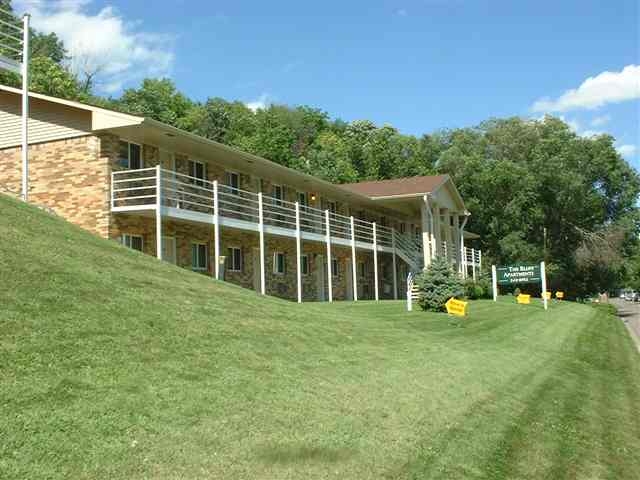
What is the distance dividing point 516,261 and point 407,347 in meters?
45.6

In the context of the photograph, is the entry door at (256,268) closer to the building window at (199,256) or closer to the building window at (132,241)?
the building window at (199,256)

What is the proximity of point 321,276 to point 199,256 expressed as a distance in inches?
447

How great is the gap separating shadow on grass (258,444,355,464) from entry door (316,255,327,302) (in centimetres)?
2844

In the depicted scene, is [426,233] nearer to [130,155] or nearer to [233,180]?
[233,180]

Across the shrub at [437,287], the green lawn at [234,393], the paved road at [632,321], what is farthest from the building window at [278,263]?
the green lawn at [234,393]

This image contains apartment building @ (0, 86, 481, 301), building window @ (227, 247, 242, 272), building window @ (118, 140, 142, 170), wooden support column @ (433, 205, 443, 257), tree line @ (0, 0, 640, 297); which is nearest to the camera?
apartment building @ (0, 86, 481, 301)

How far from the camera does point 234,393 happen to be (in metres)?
6.84

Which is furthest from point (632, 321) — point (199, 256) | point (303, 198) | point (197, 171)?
point (197, 171)

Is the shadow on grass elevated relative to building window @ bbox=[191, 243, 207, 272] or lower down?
lower down

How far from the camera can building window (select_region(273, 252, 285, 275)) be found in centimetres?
3006

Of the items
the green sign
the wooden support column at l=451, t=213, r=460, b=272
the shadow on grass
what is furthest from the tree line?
the shadow on grass

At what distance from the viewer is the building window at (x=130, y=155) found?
69.1 ft

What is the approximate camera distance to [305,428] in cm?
646

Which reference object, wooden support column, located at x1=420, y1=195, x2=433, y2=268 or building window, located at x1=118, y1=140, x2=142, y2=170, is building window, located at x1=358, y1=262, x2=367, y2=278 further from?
building window, located at x1=118, y1=140, x2=142, y2=170
